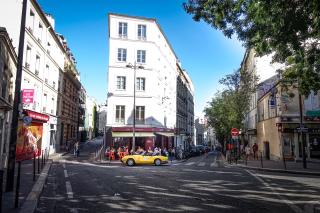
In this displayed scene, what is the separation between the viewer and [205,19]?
11.4 meters

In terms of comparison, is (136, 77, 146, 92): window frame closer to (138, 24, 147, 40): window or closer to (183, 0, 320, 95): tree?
(138, 24, 147, 40): window

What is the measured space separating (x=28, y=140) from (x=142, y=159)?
10.0 meters

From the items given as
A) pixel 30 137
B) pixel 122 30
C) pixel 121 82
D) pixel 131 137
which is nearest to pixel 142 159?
pixel 30 137

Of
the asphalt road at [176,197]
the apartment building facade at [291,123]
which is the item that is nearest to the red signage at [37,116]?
the asphalt road at [176,197]

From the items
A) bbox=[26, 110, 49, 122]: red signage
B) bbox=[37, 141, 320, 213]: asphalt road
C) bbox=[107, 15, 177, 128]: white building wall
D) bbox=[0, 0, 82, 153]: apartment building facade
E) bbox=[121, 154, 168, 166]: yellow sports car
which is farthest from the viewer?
bbox=[107, 15, 177, 128]: white building wall

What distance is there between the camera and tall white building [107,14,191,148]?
3597 centimetres

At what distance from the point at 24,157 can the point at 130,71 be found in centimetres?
1583

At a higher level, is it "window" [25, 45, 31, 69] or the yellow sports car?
"window" [25, 45, 31, 69]

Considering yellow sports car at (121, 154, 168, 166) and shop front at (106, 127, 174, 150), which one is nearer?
yellow sports car at (121, 154, 168, 166)

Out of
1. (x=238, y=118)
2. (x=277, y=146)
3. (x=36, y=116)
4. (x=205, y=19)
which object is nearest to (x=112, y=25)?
(x=36, y=116)

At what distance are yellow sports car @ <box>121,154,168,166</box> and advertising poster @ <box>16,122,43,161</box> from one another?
6.79m

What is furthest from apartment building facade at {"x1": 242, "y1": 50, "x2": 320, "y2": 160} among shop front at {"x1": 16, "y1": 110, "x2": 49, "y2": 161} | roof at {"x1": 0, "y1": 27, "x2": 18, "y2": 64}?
shop front at {"x1": 16, "y1": 110, "x2": 49, "y2": 161}

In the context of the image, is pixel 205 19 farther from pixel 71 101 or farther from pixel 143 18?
pixel 71 101

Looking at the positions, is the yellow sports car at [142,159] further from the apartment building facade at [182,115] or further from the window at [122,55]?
the apartment building facade at [182,115]
